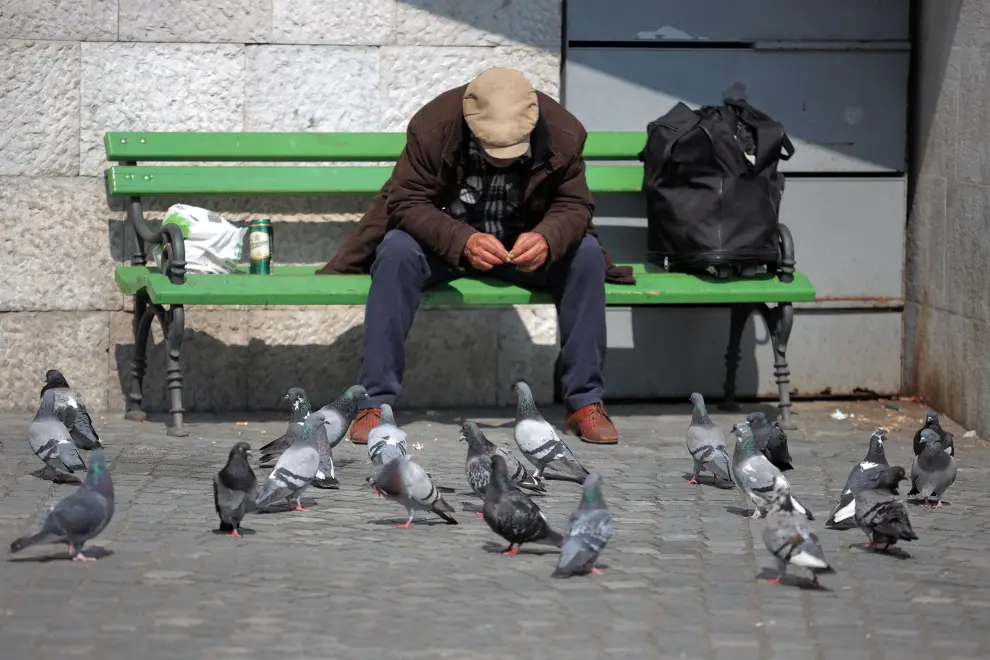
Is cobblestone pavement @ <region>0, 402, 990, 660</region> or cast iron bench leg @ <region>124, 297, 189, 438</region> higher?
cast iron bench leg @ <region>124, 297, 189, 438</region>

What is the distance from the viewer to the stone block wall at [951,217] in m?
7.81

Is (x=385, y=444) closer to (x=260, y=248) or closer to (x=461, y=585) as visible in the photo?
(x=461, y=585)

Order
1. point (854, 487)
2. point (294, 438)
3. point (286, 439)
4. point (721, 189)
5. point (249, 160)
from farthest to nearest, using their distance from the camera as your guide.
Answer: point (249, 160)
point (721, 189)
point (286, 439)
point (294, 438)
point (854, 487)

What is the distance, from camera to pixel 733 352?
27.7 feet

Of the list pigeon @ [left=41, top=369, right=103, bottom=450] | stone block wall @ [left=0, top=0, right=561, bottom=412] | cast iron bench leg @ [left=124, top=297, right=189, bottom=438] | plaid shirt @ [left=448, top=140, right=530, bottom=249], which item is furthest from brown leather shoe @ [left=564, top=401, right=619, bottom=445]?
pigeon @ [left=41, top=369, right=103, bottom=450]

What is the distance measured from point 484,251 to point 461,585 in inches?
103

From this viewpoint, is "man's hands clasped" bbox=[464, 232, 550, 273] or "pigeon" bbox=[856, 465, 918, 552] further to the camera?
"man's hands clasped" bbox=[464, 232, 550, 273]

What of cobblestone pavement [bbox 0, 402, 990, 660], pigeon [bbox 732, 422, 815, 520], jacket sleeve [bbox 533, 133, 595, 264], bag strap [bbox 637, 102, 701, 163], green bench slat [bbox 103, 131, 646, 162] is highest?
bag strap [bbox 637, 102, 701, 163]

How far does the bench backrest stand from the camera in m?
7.96

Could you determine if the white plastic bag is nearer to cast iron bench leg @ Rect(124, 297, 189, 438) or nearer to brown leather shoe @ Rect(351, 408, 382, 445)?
cast iron bench leg @ Rect(124, 297, 189, 438)

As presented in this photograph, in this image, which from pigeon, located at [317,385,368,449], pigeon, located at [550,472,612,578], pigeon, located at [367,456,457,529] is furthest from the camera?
pigeon, located at [317,385,368,449]

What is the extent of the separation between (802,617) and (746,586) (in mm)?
368

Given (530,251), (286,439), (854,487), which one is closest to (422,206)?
(530,251)

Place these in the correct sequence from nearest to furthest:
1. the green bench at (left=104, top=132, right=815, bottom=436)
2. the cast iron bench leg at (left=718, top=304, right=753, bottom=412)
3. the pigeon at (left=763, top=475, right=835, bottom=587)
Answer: the pigeon at (left=763, top=475, right=835, bottom=587), the green bench at (left=104, top=132, right=815, bottom=436), the cast iron bench leg at (left=718, top=304, right=753, bottom=412)
